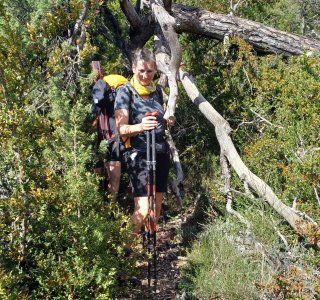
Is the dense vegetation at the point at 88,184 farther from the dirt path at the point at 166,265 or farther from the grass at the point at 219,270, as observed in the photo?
the dirt path at the point at 166,265

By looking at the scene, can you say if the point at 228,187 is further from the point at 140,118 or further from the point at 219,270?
the point at 140,118

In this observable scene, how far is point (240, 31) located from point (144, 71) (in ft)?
9.34

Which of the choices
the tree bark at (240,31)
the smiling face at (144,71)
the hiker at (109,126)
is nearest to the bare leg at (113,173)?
the hiker at (109,126)

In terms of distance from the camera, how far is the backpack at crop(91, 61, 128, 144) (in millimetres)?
4285

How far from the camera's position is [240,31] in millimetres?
6547

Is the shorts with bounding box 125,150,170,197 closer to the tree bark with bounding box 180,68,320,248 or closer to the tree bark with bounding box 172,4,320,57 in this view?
the tree bark with bounding box 180,68,320,248

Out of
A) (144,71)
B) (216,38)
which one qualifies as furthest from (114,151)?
(216,38)

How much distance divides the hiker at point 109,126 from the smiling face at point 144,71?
1.02 ft

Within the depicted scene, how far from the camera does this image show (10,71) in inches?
135

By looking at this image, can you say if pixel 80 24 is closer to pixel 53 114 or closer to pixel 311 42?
pixel 53 114

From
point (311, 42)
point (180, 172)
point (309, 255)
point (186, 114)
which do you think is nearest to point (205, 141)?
point (186, 114)

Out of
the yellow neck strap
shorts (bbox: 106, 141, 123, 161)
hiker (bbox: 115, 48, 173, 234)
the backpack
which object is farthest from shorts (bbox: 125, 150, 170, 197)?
the yellow neck strap

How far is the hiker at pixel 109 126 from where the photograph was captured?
430 cm

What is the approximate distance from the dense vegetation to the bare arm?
341mm
